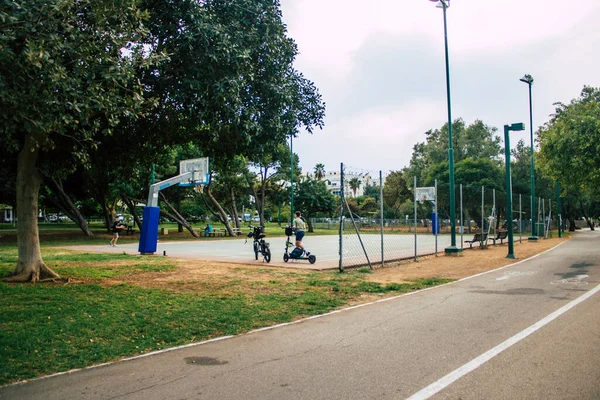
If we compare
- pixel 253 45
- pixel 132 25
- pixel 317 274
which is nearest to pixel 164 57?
pixel 132 25

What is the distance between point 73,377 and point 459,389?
369 cm

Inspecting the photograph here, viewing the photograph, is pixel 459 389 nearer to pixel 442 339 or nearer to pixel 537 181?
pixel 442 339

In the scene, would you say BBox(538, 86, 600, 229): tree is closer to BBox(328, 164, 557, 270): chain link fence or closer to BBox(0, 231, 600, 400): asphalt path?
BBox(328, 164, 557, 270): chain link fence

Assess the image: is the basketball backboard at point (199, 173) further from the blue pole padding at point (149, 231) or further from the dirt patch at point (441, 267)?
the dirt patch at point (441, 267)

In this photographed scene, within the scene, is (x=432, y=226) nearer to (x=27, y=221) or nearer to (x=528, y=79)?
(x=528, y=79)

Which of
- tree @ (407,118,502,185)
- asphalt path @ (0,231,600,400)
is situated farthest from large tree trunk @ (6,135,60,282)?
tree @ (407,118,502,185)

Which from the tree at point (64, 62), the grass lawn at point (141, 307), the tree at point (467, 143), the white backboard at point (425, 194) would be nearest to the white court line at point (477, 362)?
the grass lawn at point (141, 307)

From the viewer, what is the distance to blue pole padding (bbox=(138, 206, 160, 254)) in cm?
1873

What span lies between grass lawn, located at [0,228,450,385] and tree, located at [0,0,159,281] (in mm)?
2662

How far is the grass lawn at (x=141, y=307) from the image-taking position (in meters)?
5.69

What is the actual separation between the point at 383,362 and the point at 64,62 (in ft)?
21.0

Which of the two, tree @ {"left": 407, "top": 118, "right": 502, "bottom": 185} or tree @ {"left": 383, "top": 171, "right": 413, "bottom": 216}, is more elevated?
tree @ {"left": 407, "top": 118, "right": 502, "bottom": 185}

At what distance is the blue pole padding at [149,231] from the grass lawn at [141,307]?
516 centimetres

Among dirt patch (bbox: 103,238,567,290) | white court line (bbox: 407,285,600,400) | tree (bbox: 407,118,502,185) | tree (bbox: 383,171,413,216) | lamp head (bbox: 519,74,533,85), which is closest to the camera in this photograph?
white court line (bbox: 407,285,600,400)
